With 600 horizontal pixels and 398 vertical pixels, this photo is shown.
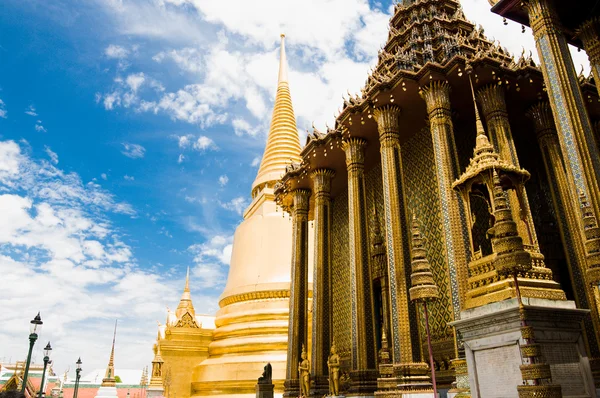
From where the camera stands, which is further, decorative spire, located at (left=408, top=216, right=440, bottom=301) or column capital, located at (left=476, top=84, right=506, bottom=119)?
column capital, located at (left=476, top=84, right=506, bottom=119)

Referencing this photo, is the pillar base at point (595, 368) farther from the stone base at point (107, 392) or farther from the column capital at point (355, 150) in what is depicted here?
the stone base at point (107, 392)

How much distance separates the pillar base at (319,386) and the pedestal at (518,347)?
9.15m

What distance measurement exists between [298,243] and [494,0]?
10.2 meters

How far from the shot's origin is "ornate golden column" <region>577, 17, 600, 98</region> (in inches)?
395

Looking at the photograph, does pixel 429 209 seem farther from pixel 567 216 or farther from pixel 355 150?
pixel 567 216

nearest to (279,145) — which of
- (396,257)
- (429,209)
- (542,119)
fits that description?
(429,209)

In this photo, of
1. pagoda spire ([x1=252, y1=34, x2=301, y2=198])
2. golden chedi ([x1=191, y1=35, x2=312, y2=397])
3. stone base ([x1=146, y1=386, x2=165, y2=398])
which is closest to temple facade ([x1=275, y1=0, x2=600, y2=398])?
golden chedi ([x1=191, y1=35, x2=312, y2=397])

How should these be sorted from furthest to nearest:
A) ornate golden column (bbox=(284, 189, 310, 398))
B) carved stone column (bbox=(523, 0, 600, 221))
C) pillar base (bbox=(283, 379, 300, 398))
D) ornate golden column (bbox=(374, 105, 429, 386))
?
ornate golden column (bbox=(284, 189, 310, 398)) → pillar base (bbox=(283, 379, 300, 398)) → ornate golden column (bbox=(374, 105, 429, 386)) → carved stone column (bbox=(523, 0, 600, 221))

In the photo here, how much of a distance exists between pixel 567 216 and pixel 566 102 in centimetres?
367

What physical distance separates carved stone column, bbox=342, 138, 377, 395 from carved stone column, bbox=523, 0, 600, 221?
19.4ft

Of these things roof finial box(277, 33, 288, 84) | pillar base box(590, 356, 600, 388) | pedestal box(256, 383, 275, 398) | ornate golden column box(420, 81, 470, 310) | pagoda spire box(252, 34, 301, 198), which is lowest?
pedestal box(256, 383, 275, 398)

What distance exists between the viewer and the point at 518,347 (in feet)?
15.9

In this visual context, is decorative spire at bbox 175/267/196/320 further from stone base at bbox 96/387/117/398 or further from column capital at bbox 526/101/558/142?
column capital at bbox 526/101/558/142

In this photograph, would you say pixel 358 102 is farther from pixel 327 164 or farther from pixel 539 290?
pixel 539 290
